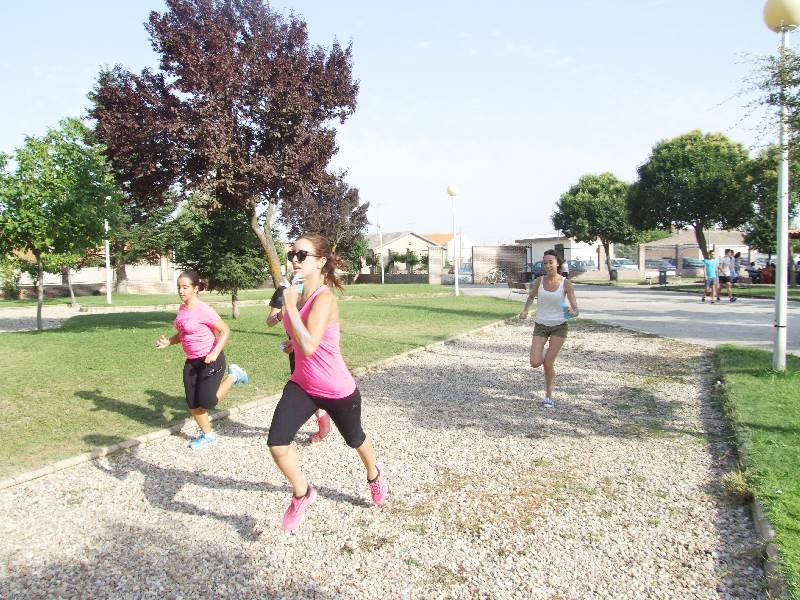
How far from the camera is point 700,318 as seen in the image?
15.6 metres

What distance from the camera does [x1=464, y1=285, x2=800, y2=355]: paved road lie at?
1171cm

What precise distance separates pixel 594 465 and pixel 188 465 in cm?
329

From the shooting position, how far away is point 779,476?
4.16 meters

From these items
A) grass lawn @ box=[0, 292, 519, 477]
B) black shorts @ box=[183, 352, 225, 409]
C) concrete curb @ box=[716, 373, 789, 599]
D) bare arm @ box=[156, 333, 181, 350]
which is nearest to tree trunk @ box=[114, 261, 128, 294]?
grass lawn @ box=[0, 292, 519, 477]

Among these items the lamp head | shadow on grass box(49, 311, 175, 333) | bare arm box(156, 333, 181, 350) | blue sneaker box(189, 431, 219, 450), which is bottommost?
blue sneaker box(189, 431, 219, 450)

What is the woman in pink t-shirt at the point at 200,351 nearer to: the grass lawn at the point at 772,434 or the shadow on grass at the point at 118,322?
the grass lawn at the point at 772,434

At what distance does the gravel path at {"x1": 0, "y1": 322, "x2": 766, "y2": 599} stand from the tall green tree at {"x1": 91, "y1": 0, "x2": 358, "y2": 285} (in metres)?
6.50

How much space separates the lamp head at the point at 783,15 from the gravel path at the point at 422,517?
420 cm

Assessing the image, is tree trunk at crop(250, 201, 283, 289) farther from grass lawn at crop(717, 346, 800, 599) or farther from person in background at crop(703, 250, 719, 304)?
person in background at crop(703, 250, 719, 304)

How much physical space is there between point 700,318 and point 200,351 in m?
13.9

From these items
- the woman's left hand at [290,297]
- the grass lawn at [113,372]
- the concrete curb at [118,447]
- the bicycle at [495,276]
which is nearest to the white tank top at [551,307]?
the concrete curb at [118,447]

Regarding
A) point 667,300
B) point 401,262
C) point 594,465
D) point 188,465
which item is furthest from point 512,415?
point 401,262

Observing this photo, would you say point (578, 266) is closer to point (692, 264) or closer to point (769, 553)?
point (692, 264)

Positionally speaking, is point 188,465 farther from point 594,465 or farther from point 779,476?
point 779,476
